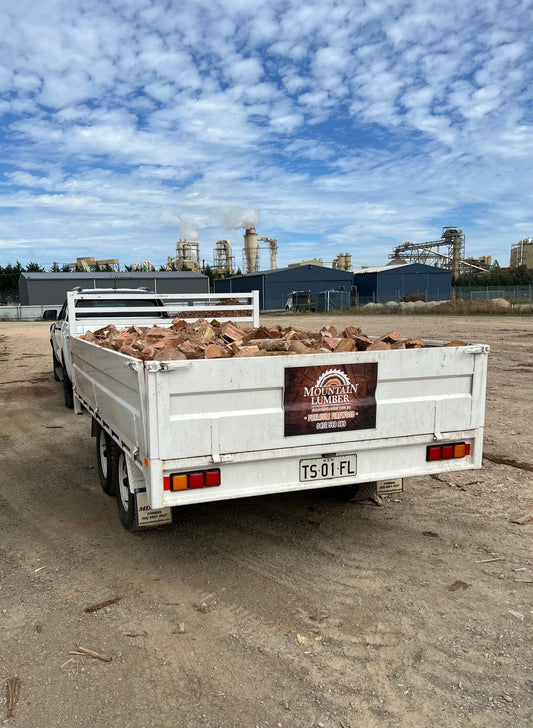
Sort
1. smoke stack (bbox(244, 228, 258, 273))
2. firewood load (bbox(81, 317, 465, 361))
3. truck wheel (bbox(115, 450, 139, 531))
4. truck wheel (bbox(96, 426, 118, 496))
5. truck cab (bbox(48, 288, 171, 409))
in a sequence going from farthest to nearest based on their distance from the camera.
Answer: smoke stack (bbox(244, 228, 258, 273))
truck cab (bbox(48, 288, 171, 409))
truck wheel (bbox(96, 426, 118, 496))
truck wheel (bbox(115, 450, 139, 531))
firewood load (bbox(81, 317, 465, 361))

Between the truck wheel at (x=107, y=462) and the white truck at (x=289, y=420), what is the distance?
885mm

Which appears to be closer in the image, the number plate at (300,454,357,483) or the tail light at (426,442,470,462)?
the number plate at (300,454,357,483)

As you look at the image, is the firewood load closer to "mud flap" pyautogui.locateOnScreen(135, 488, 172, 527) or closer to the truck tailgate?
the truck tailgate

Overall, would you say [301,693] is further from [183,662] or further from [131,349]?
[131,349]

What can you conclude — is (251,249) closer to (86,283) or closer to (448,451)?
(86,283)

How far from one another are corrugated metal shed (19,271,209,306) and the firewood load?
52133 mm

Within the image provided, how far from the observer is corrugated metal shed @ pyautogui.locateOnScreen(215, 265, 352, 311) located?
60.4 m

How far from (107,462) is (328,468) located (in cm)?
247

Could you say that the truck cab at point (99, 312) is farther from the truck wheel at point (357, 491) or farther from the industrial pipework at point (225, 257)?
the industrial pipework at point (225, 257)

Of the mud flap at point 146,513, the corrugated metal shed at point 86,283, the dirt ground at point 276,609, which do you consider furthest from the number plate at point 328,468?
the corrugated metal shed at point 86,283

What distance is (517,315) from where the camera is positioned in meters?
34.3

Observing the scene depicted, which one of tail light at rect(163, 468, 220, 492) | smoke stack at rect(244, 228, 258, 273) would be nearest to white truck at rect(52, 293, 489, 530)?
tail light at rect(163, 468, 220, 492)

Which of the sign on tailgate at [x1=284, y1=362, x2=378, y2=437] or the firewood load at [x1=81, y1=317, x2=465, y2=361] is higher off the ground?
the firewood load at [x1=81, y1=317, x2=465, y2=361]

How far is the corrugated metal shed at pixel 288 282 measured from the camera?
60375mm
